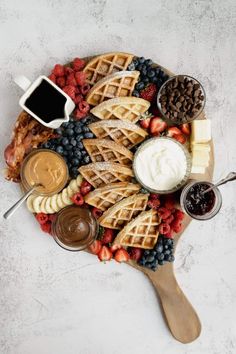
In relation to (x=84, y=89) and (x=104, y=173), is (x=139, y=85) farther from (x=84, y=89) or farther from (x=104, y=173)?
(x=104, y=173)

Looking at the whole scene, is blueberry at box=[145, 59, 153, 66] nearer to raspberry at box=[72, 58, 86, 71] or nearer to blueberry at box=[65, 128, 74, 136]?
raspberry at box=[72, 58, 86, 71]

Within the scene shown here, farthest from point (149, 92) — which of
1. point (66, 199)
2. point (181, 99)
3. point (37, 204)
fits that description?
point (37, 204)

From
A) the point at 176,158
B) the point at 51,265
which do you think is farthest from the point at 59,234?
the point at 176,158

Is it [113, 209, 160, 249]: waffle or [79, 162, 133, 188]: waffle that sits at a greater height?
[79, 162, 133, 188]: waffle

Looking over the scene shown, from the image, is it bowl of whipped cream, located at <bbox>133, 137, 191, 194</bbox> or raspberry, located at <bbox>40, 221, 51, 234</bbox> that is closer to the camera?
bowl of whipped cream, located at <bbox>133, 137, 191, 194</bbox>

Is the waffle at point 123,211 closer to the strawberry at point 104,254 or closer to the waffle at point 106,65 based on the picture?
the strawberry at point 104,254

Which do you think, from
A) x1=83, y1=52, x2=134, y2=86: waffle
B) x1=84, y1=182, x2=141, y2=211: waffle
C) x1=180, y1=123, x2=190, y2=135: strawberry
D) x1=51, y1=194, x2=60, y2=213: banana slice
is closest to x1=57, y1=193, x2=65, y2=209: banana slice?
x1=51, y1=194, x2=60, y2=213: banana slice

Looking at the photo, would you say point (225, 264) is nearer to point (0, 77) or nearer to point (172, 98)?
point (172, 98)

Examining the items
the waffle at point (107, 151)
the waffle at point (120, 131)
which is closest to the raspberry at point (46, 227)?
the waffle at point (107, 151)
